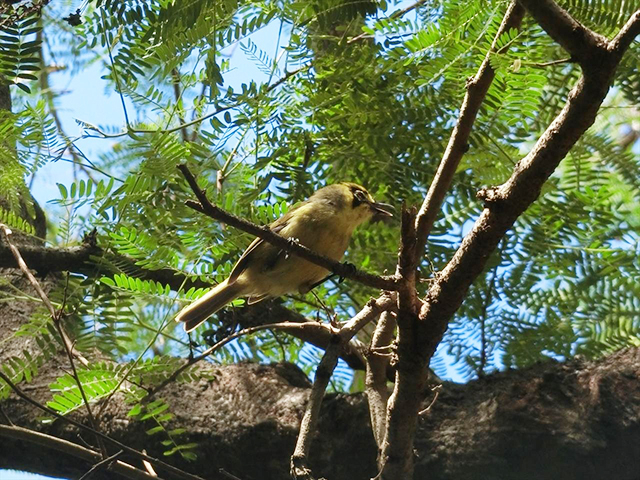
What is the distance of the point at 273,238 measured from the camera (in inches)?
93.8

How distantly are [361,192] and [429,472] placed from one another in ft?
4.43

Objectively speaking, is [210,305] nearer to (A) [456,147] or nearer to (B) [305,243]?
(B) [305,243]

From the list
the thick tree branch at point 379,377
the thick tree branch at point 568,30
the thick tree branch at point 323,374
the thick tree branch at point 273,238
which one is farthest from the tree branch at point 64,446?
the thick tree branch at point 568,30

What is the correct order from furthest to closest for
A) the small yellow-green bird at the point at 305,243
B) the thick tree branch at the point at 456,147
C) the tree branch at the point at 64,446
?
the small yellow-green bird at the point at 305,243, the tree branch at the point at 64,446, the thick tree branch at the point at 456,147

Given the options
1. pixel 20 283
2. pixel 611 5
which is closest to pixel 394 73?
pixel 611 5

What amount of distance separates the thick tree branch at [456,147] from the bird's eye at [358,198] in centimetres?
117

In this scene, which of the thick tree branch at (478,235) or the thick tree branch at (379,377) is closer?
the thick tree branch at (478,235)

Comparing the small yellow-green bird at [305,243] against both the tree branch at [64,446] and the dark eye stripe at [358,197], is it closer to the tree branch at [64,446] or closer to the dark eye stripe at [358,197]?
the dark eye stripe at [358,197]

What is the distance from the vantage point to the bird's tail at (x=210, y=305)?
379cm

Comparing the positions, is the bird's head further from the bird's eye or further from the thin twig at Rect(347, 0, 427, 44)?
the thin twig at Rect(347, 0, 427, 44)

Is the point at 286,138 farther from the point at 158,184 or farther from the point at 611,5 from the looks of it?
the point at 611,5

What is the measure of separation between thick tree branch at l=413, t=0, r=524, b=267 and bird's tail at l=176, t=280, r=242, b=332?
126cm

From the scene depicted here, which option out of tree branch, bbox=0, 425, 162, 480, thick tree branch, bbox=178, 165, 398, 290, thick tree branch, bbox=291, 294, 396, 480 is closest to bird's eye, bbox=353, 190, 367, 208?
thick tree branch, bbox=291, 294, 396, 480

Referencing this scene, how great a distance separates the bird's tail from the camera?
379 centimetres
